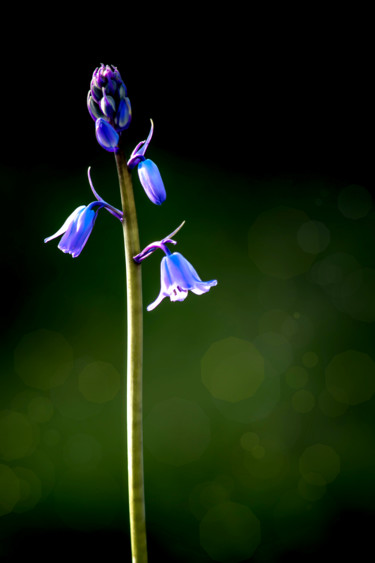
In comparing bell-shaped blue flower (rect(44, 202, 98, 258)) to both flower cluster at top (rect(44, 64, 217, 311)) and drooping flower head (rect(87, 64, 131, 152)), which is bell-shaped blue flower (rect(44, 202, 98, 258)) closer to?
flower cluster at top (rect(44, 64, 217, 311))

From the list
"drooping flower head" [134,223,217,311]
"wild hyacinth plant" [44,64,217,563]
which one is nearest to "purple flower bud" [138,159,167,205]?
"wild hyacinth plant" [44,64,217,563]

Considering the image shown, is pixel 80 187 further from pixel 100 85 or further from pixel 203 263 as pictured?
pixel 100 85

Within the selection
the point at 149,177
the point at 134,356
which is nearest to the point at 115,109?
the point at 149,177

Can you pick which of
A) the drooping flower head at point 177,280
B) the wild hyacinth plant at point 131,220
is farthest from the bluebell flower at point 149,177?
the drooping flower head at point 177,280

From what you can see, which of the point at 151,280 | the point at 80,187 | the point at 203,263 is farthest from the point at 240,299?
the point at 80,187

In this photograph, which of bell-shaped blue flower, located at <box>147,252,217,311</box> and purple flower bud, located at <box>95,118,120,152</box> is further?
bell-shaped blue flower, located at <box>147,252,217,311</box>

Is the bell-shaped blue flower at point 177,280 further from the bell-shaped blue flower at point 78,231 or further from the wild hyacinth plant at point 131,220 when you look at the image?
the bell-shaped blue flower at point 78,231
